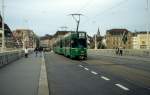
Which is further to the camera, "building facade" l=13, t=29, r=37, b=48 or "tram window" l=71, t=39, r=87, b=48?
"building facade" l=13, t=29, r=37, b=48

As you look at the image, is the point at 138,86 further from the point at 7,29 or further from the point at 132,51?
the point at 7,29

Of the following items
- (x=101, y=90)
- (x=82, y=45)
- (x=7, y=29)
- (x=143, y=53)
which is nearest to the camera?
(x=101, y=90)

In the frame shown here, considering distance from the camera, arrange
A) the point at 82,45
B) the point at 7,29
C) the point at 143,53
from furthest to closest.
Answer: the point at 7,29, the point at 143,53, the point at 82,45

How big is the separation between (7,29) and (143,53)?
3828 cm

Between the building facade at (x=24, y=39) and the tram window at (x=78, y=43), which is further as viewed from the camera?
the building facade at (x=24, y=39)

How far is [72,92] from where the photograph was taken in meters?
13.0

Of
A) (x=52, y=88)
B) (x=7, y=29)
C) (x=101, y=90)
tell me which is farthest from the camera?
(x=7, y=29)

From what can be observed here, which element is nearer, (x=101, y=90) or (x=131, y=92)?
(x=131, y=92)

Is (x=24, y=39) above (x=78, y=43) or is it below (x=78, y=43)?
above

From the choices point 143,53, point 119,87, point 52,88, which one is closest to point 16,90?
point 52,88

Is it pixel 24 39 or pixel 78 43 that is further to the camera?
pixel 24 39

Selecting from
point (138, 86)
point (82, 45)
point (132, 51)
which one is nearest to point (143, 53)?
point (132, 51)

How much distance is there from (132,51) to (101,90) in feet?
183

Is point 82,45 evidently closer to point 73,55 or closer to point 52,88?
point 73,55
